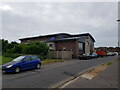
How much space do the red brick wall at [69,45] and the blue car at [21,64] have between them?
76.3 feet

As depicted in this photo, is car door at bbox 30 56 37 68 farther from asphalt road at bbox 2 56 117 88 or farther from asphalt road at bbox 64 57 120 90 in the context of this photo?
asphalt road at bbox 64 57 120 90

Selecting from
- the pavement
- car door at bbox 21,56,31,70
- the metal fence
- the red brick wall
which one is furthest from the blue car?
the red brick wall

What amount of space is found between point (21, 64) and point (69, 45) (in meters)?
26.5

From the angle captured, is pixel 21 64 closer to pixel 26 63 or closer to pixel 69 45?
pixel 26 63

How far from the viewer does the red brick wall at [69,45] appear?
36.5 m

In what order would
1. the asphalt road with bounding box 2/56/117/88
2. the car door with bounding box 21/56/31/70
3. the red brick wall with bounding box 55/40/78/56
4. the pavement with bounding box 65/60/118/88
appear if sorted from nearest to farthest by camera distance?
the pavement with bounding box 65/60/118/88
the asphalt road with bounding box 2/56/117/88
the car door with bounding box 21/56/31/70
the red brick wall with bounding box 55/40/78/56

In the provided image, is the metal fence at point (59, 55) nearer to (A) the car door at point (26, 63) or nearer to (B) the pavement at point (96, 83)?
(A) the car door at point (26, 63)

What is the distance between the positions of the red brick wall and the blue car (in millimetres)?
23255

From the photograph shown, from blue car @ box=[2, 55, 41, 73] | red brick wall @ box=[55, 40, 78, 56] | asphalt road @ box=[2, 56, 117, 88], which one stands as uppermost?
red brick wall @ box=[55, 40, 78, 56]

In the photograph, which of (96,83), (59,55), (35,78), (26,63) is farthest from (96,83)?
(59,55)

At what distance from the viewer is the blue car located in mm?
11164

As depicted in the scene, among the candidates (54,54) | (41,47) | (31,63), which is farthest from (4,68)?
(54,54)

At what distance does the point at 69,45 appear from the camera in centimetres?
3781

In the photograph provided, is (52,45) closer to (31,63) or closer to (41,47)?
(41,47)
